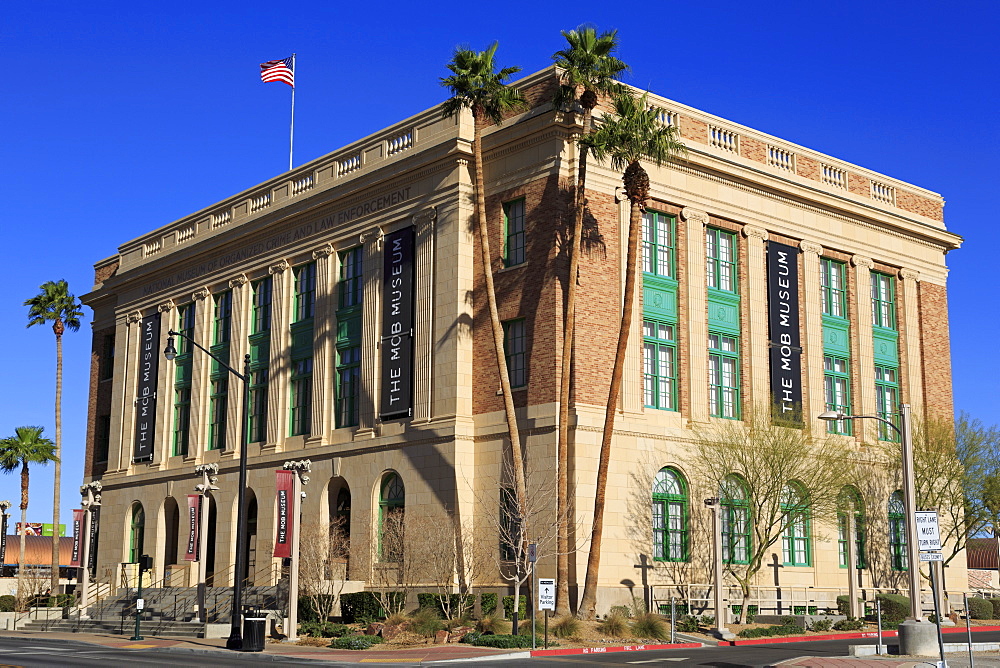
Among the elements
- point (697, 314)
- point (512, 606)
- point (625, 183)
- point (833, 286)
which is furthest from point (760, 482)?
point (833, 286)

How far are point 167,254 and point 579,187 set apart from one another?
27634 mm

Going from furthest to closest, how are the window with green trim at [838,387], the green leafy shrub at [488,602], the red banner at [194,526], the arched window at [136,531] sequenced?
the arched window at [136,531] → the window with green trim at [838,387] → the red banner at [194,526] → the green leafy shrub at [488,602]

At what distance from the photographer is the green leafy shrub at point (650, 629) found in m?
35.4

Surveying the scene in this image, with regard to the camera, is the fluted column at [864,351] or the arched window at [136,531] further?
the arched window at [136,531]

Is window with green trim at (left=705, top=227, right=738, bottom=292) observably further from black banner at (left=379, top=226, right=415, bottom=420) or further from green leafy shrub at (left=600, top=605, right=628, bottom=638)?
green leafy shrub at (left=600, top=605, right=628, bottom=638)

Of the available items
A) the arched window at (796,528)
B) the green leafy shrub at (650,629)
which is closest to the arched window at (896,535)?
the arched window at (796,528)

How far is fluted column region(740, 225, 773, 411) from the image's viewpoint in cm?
4559

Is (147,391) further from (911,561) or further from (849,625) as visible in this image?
(911,561)

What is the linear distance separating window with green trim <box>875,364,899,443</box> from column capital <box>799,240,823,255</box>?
5.79 meters

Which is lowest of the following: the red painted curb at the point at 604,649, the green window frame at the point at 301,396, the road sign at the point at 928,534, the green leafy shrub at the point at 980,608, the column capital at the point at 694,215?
the red painted curb at the point at 604,649

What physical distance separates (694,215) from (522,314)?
8.20 m

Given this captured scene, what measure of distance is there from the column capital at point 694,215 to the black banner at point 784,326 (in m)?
3.70

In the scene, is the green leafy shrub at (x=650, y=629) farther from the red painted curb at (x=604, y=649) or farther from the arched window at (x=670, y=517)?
the arched window at (x=670, y=517)

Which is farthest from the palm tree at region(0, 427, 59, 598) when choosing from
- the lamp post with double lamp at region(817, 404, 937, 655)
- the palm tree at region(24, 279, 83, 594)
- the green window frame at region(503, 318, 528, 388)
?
the lamp post with double lamp at region(817, 404, 937, 655)
